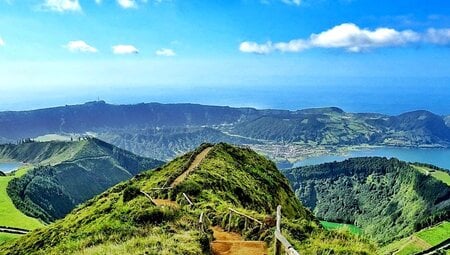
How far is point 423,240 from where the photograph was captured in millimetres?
121562

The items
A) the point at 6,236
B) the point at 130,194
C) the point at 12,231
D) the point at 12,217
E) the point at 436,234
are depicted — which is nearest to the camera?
the point at 130,194

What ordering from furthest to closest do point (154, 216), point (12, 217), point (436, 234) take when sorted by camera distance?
point (436, 234) → point (12, 217) → point (154, 216)

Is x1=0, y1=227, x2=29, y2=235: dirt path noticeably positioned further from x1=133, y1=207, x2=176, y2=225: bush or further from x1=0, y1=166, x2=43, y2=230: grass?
x1=133, y1=207, x2=176, y2=225: bush

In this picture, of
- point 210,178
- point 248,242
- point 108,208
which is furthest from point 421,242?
point 248,242

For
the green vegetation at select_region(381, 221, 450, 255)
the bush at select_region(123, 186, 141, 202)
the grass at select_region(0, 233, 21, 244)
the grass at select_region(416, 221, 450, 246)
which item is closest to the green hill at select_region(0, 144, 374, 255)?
the bush at select_region(123, 186, 141, 202)

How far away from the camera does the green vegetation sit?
386 feet

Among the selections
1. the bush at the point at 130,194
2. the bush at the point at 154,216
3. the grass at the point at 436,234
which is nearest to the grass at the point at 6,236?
the bush at the point at 130,194

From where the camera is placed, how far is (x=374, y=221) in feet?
610

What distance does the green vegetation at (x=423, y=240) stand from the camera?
386ft

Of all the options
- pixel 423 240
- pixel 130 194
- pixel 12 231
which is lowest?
pixel 423 240

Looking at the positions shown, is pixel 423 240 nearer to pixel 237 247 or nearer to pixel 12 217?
pixel 12 217

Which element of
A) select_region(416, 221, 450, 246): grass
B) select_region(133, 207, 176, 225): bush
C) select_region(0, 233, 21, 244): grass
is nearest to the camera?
select_region(133, 207, 176, 225): bush

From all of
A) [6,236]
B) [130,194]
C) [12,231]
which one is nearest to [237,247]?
[130,194]

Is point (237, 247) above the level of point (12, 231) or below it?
above
